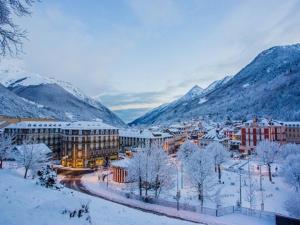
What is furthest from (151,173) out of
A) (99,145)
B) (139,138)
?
(139,138)

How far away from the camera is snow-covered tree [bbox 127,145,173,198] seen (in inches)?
2050

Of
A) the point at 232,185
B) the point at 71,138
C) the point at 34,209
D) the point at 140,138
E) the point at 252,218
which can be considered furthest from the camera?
the point at 140,138

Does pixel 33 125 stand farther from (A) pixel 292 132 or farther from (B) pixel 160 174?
(A) pixel 292 132

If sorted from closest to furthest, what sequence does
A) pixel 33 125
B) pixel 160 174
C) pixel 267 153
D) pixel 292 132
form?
pixel 160 174
pixel 267 153
pixel 33 125
pixel 292 132

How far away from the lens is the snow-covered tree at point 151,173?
52.1 meters

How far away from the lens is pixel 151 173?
2058 inches

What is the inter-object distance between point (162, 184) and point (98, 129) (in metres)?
48.4

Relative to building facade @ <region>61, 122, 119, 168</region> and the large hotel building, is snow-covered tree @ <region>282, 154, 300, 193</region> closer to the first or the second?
building facade @ <region>61, 122, 119, 168</region>

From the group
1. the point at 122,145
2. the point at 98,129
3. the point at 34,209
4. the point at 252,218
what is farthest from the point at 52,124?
the point at 34,209

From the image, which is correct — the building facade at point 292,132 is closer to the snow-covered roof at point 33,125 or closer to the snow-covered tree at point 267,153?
the snow-covered tree at point 267,153

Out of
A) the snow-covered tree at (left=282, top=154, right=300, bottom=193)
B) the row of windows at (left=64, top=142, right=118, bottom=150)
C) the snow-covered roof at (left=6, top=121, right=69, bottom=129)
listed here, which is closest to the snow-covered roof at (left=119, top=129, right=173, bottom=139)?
the row of windows at (left=64, top=142, right=118, bottom=150)

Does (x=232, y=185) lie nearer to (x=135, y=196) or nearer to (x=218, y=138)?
(x=135, y=196)

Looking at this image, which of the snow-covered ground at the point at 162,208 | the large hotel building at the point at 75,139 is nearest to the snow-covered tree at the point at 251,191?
the snow-covered ground at the point at 162,208

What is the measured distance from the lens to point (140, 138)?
116 m
